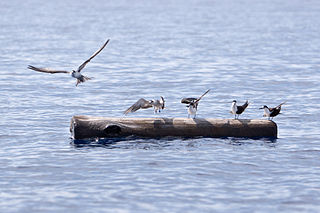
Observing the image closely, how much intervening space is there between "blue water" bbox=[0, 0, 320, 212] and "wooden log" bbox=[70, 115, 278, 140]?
37 cm

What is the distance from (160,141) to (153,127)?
624 millimetres

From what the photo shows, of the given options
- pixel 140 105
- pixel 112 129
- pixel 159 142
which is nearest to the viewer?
pixel 112 129

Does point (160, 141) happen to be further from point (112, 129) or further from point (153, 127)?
point (112, 129)

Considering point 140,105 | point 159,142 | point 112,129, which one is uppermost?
point 140,105

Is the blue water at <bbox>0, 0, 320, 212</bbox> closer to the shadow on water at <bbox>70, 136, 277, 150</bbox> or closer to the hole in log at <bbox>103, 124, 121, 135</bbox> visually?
the shadow on water at <bbox>70, 136, 277, 150</bbox>

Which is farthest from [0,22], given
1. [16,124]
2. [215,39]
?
[16,124]

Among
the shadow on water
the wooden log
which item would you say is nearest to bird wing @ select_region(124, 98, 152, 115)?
the wooden log

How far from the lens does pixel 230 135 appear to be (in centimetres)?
2452

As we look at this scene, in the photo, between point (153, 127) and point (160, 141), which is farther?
point (160, 141)

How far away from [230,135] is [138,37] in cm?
5944

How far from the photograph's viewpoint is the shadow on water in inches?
950

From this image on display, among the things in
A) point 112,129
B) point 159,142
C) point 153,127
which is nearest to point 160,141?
point 159,142

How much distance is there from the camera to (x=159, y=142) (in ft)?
80.1

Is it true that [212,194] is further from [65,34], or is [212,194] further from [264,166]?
[65,34]
